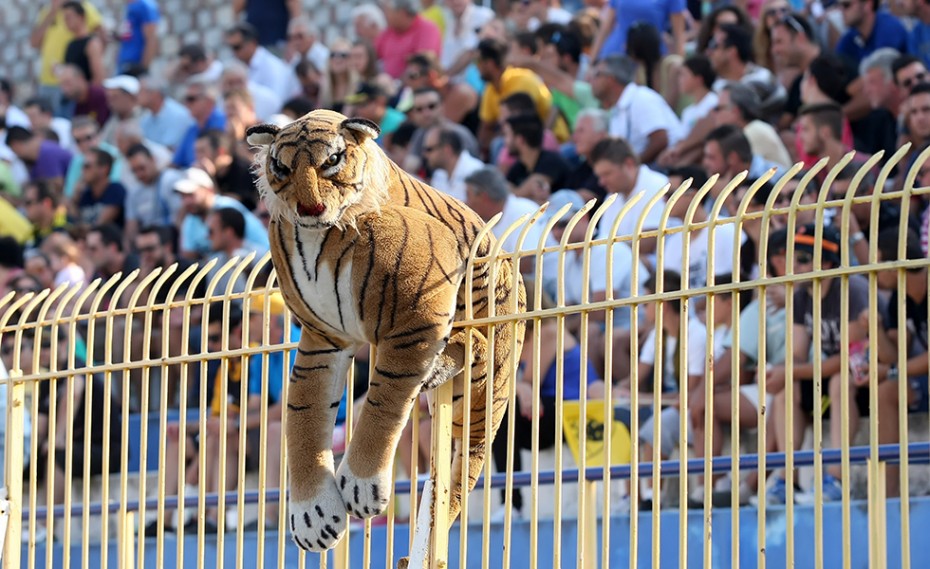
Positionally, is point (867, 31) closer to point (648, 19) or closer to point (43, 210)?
point (648, 19)

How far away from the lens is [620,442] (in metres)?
7.57

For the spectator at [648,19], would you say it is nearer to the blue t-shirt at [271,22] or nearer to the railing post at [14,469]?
the blue t-shirt at [271,22]

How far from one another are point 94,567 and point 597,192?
3.50m

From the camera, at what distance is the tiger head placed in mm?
4641

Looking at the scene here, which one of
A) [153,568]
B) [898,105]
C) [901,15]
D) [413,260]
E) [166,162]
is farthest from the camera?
[166,162]

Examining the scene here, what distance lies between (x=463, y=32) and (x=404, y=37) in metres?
0.50

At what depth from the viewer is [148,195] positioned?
12500 millimetres

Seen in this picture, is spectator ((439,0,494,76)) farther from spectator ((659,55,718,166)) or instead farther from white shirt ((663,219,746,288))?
white shirt ((663,219,746,288))

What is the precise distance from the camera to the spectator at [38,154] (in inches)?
558

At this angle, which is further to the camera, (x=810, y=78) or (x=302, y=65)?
(x=302, y=65)

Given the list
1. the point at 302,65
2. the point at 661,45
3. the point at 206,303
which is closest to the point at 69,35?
the point at 302,65

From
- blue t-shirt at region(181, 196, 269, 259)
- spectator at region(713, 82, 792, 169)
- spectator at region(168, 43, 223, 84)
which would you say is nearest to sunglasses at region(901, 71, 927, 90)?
A: spectator at region(713, 82, 792, 169)

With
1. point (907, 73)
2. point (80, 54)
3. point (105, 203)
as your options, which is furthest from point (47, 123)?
point (907, 73)

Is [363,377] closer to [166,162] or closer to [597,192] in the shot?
[597,192]
